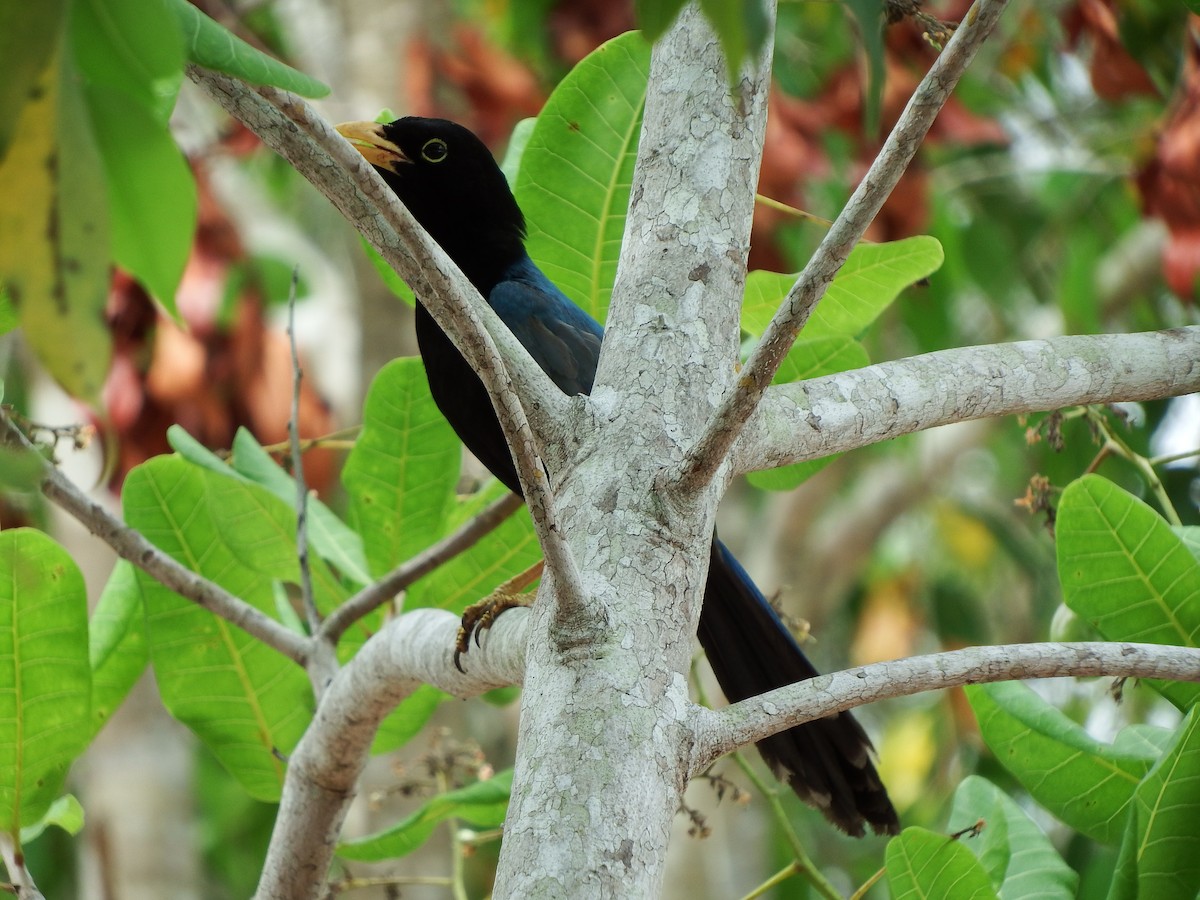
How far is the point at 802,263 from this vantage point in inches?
283

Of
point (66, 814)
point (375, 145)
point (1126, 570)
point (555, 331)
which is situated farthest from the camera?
point (375, 145)

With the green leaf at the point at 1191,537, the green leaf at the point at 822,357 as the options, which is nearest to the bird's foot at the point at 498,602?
the green leaf at the point at 822,357

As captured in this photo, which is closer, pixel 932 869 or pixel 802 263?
pixel 932 869

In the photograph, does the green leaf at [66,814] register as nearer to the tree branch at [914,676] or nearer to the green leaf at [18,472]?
the tree branch at [914,676]

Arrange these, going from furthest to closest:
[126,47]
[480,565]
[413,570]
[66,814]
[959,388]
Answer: [480,565] < [66,814] < [413,570] < [959,388] < [126,47]

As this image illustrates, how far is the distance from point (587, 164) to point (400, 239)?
1.31m

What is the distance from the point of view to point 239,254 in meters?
6.42

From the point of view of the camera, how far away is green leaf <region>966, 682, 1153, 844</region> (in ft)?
7.39

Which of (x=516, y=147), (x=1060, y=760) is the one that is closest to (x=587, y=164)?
(x=516, y=147)

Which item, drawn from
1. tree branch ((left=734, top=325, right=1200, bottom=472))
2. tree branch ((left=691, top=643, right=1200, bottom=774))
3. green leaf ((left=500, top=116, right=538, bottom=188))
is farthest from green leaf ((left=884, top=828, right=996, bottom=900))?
green leaf ((left=500, top=116, right=538, bottom=188))

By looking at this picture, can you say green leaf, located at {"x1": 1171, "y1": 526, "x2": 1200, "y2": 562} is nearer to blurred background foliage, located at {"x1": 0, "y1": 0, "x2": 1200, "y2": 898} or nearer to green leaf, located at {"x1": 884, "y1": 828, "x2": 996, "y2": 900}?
green leaf, located at {"x1": 884, "y1": 828, "x2": 996, "y2": 900}

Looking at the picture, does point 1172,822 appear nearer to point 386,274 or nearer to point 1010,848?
point 1010,848

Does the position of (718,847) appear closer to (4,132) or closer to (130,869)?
(130,869)

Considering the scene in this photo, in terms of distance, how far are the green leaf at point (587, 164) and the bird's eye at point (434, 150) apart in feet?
2.87
